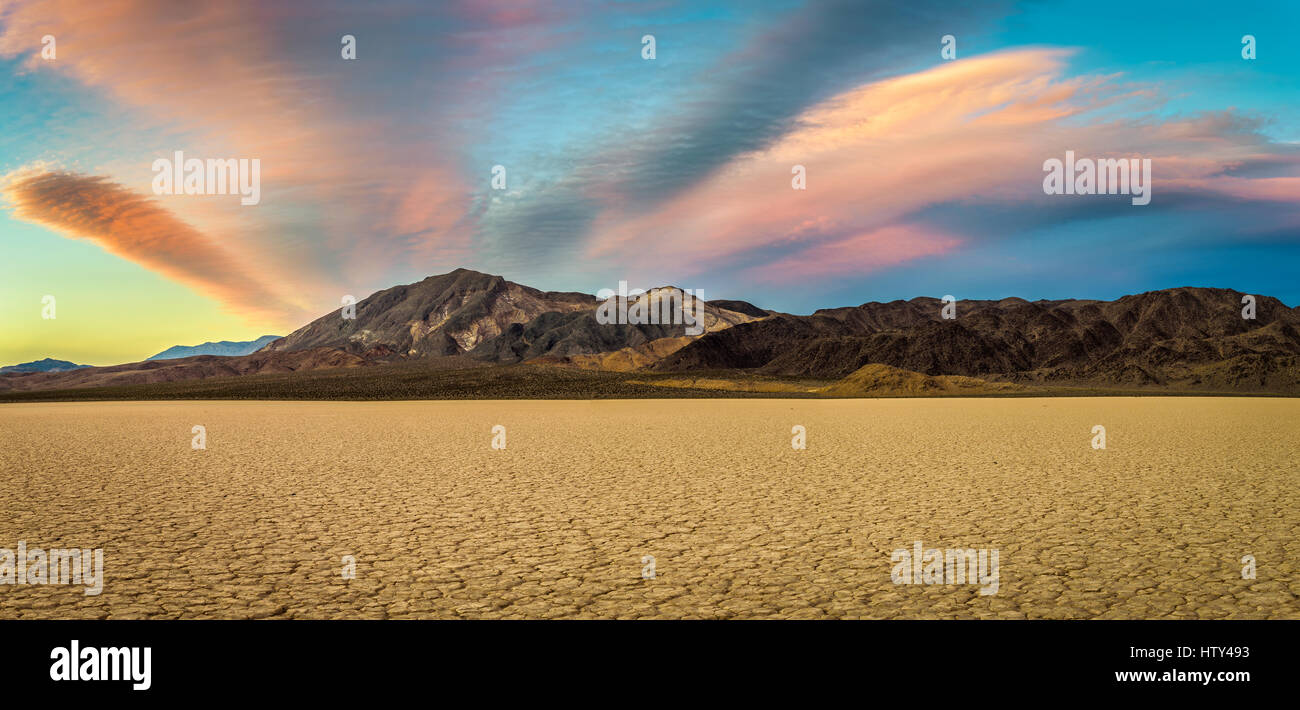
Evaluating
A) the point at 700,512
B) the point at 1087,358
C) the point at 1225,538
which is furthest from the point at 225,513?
the point at 1087,358

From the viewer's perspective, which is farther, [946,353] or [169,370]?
[169,370]

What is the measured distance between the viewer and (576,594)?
19.8ft

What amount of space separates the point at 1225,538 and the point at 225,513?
11.4 metres

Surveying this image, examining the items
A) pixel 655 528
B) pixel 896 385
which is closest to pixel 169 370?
pixel 896 385

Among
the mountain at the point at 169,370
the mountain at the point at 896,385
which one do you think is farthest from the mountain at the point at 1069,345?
the mountain at the point at 169,370

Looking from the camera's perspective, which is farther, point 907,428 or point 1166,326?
point 1166,326

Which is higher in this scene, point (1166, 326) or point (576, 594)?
point (1166, 326)

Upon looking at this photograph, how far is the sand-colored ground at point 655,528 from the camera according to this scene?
585 cm

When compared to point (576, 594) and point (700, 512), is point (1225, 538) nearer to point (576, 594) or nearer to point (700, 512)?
point (700, 512)

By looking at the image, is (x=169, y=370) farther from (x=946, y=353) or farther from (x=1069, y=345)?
(x=1069, y=345)

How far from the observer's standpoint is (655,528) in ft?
28.8

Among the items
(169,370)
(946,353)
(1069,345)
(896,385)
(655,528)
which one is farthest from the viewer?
(169,370)

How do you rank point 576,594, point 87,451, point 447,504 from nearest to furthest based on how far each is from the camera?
point 576,594, point 447,504, point 87,451
